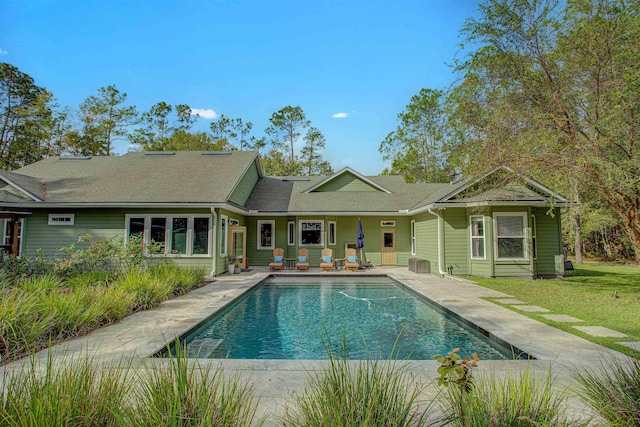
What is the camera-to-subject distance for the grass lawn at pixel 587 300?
5.77 m

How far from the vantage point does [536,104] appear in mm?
8508

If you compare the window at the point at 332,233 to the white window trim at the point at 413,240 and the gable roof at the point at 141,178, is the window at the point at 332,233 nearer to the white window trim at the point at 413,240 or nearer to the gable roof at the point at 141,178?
the white window trim at the point at 413,240

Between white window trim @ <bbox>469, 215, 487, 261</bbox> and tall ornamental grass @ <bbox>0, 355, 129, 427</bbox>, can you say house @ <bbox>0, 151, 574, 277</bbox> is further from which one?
tall ornamental grass @ <bbox>0, 355, 129, 427</bbox>

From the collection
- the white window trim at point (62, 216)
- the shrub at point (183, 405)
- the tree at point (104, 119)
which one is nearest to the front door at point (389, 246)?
the white window trim at point (62, 216)

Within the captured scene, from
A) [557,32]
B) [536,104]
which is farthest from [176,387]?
[557,32]

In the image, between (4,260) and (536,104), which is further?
(4,260)

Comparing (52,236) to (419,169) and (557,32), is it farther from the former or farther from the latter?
(419,169)

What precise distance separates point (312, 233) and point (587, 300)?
36.7 ft

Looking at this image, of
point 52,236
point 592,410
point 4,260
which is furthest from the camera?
point 52,236

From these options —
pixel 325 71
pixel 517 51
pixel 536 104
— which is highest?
A: pixel 325 71

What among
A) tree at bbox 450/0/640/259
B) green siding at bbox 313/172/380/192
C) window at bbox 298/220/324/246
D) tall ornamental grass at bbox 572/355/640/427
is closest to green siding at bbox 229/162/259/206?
window at bbox 298/220/324/246

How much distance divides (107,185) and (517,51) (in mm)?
15830

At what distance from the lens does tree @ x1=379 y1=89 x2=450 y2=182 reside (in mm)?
31434

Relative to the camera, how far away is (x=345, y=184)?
60.9ft
